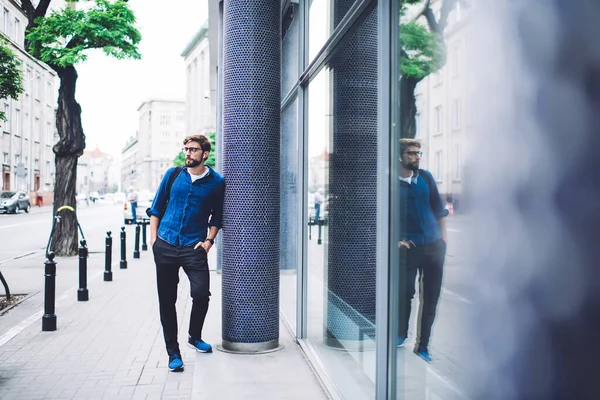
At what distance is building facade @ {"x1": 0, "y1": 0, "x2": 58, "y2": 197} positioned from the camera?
1913 inches

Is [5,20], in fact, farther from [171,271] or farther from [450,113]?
[450,113]

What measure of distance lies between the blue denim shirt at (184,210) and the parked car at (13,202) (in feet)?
122

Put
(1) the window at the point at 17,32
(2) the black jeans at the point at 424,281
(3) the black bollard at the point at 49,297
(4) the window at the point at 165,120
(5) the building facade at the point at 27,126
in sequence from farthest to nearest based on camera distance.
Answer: (4) the window at the point at 165,120 < (1) the window at the point at 17,32 < (5) the building facade at the point at 27,126 < (3) the black bollard at the point at 49,297 < (2) the black jeans at the point at 424,281

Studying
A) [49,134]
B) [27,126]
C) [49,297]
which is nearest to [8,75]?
[49,297]

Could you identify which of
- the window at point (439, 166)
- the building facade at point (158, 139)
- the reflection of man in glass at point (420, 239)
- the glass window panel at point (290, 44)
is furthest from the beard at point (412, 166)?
the building facade at point (158, 139)

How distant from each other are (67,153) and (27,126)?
1710 inches

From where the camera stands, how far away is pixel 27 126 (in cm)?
5381

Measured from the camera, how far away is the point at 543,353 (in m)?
1.74

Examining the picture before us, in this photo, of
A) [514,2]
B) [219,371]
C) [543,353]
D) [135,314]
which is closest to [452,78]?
[514,2]

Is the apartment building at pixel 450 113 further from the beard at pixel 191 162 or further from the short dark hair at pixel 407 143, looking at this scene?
the beard at pixel 191 162

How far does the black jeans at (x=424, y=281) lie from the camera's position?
2.57 metres

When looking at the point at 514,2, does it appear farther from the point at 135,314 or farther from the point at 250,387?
the point at 135,314

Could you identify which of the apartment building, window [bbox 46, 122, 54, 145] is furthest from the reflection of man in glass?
window [bbox 46, 122, 54, 145]

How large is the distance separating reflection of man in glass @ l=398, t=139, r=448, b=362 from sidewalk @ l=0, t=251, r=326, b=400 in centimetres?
170
